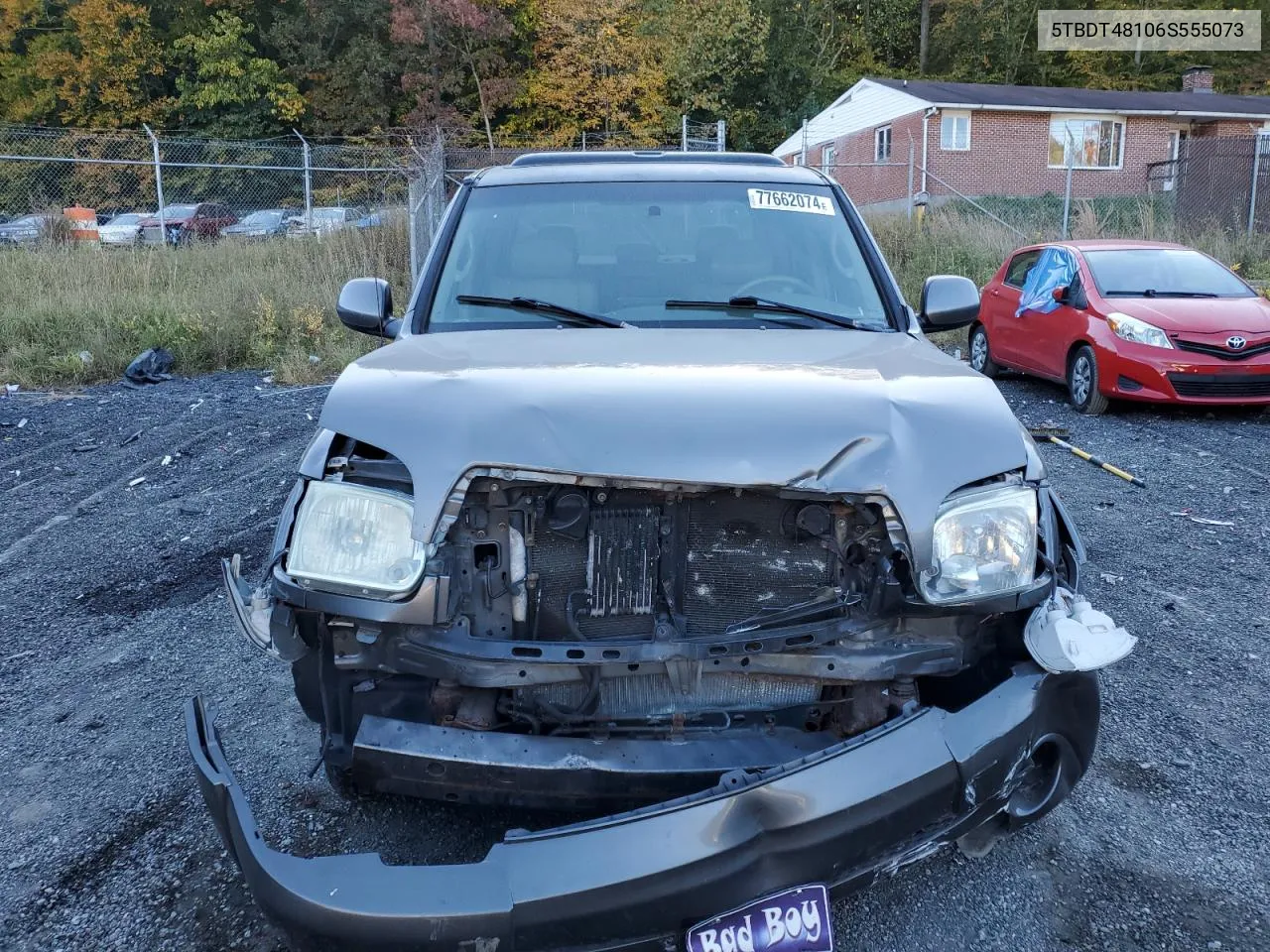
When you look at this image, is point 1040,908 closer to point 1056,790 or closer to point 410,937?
point 1056,790

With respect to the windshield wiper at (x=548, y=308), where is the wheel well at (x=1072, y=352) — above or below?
below

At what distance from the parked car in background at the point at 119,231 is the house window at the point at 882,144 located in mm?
25932

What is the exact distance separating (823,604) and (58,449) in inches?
285

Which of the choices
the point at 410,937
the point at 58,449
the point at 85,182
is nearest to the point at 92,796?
the point at 410,937

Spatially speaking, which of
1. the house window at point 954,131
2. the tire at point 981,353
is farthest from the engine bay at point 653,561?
the house window at point 954,131

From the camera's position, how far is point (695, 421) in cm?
219

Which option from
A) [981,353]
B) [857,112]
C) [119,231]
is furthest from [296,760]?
[857,112]

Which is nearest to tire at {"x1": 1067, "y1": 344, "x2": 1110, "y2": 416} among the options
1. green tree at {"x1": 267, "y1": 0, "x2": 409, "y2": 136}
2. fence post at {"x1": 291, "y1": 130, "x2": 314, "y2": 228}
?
fence post at {"x1": 291, "y1": 130, "x2": 314, "y2": 228}

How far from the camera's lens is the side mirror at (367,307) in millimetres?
3811

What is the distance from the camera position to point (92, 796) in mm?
3006

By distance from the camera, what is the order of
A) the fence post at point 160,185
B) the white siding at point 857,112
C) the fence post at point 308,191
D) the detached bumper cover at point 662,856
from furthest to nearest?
the white siding at point 857,112 < the fence post at point 308,191 < the fence post at point 160,185 < the detached bumper cover at point 662,856

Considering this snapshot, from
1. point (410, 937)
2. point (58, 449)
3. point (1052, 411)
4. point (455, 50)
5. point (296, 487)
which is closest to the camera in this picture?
point (410, 937)

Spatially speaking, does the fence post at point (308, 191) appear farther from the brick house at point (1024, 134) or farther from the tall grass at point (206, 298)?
the brick house at point (1024, 134)

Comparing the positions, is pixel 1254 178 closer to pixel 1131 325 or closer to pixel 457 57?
pixel 1131 325
